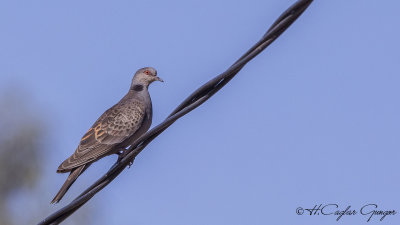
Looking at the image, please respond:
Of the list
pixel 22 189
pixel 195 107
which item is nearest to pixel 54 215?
pixel 195 107

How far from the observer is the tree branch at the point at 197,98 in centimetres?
505

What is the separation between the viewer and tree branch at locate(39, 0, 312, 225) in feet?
16.6

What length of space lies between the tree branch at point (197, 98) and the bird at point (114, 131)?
2.04 meters

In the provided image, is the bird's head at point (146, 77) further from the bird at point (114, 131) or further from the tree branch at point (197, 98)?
the tree branch at point (197, 98)

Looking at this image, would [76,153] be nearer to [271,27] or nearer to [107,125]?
[107,125]

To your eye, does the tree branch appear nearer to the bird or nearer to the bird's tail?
the bird's tail

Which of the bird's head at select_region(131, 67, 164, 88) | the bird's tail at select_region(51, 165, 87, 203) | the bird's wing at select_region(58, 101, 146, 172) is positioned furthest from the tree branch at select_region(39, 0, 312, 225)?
the bird's head at select_region(131, 67, 164, 88)

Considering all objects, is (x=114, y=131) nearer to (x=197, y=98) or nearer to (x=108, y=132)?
(x=108, y=132)

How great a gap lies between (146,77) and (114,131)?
1.31 metres

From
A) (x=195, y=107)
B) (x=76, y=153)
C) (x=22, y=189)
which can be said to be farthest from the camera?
(x=22, y=189)

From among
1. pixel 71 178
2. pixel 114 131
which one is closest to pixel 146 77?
pixel 114 131

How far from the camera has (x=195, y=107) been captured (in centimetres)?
546

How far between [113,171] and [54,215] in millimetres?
535

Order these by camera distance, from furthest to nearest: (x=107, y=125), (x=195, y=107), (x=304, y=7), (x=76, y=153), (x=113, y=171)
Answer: (x=107, y=125), (x=76, y=153), (x=113, y=171), (x=195, y=107), (x=304, y=7)
